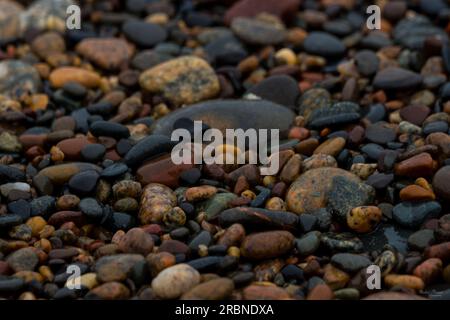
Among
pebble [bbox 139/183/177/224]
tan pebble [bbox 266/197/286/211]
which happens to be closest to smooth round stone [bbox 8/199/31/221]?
pebble [bbox 139/183/177/224]

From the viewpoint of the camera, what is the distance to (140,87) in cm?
785

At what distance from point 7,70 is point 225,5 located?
2501mm

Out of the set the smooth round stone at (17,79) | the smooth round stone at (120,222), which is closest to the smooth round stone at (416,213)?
the smooth round stone at (120,222)

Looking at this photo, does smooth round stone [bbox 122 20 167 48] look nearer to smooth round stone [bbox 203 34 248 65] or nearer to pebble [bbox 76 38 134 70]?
pebble [bbox 76 38 134 70]

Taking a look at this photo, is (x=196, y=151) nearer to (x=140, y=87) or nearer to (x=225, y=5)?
(x=140, y=87)

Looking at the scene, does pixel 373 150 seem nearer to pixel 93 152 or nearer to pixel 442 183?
pixel 442 183

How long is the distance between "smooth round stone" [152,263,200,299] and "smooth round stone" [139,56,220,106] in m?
2.63

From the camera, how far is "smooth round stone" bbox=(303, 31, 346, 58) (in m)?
8.14

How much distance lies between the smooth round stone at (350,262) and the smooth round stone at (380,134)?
4.90 feet

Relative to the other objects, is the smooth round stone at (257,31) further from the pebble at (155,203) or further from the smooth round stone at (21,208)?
the smooth round stone at (21,208)

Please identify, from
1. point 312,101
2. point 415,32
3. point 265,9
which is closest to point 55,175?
point 312,101

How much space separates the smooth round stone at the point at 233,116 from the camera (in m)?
7.01

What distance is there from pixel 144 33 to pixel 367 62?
2.28 meters
